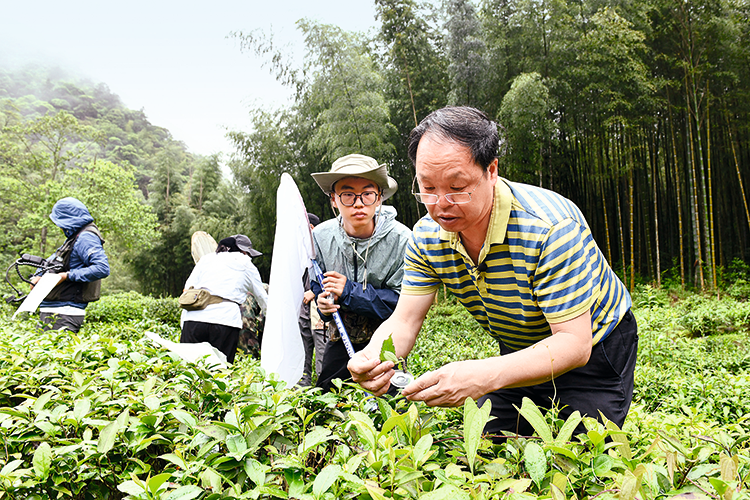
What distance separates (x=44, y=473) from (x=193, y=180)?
80.9 ft

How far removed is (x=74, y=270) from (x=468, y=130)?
3.56 meters

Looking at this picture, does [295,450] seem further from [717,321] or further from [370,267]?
[717,321]

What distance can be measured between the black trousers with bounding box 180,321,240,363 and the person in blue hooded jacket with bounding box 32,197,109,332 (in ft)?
2.48

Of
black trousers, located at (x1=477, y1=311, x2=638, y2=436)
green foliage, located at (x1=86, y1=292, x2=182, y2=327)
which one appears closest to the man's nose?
black trousers, located at (x1=477, y1=311, x2=638, y2=436)

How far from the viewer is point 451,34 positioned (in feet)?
28.5

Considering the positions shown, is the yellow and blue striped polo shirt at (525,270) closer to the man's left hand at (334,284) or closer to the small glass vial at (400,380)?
the small glass vial at (400,380)

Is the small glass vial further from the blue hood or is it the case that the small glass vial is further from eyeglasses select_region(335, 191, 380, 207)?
the blue hood

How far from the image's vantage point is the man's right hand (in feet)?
3.78

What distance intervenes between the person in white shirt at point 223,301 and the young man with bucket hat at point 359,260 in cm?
174

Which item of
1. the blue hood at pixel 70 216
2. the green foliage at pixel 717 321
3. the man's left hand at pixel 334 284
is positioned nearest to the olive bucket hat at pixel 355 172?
the man's left hand at pixel 334 284

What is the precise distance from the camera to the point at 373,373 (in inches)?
45.6

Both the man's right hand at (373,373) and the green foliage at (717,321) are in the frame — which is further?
the green foliage at (717,321)

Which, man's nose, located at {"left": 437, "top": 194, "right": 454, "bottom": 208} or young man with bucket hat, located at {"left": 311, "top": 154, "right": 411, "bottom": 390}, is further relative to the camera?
young man with bucket hat, located at {"left": 311, "top": 154, "right": 411, "bottom": 390}

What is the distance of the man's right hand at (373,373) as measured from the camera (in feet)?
3.78
